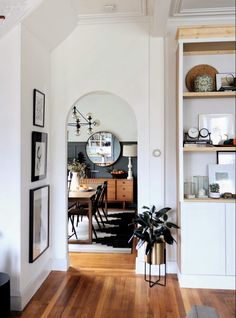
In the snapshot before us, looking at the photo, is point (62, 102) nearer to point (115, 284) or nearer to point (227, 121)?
point (227, 121)

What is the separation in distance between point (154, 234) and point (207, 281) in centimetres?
77

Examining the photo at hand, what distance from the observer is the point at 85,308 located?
9.27ft

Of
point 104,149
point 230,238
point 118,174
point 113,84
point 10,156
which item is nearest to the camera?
point 10,156

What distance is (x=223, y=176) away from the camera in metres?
3.46

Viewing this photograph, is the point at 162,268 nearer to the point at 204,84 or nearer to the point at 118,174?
the point at 204,84

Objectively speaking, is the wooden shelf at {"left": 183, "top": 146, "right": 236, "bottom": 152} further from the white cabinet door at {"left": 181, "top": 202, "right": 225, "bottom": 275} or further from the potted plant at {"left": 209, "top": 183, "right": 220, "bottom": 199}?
the white cabinet door at {"left": 181, "top": 202, "right": 225, "bottom": 275}

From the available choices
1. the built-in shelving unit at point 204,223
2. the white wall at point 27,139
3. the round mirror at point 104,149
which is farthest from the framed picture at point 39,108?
the round mirror at point 104,149

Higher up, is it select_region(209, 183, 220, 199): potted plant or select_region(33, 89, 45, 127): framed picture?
select_region(33, 89, 45, 127): framed picture

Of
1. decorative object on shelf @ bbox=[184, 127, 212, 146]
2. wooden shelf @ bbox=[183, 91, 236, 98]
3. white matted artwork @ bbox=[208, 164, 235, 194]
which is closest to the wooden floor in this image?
white matted artwork @ bbox=[208, 164, 235, 194]

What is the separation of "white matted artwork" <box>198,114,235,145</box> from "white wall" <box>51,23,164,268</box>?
0.53 metres

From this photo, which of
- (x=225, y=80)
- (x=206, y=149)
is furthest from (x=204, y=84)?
(x=206, y=149)

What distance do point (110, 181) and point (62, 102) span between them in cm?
444

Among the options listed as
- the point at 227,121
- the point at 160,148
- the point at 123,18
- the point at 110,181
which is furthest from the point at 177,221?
the point at 110,181

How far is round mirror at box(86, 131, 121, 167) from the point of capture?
841 centimetres
